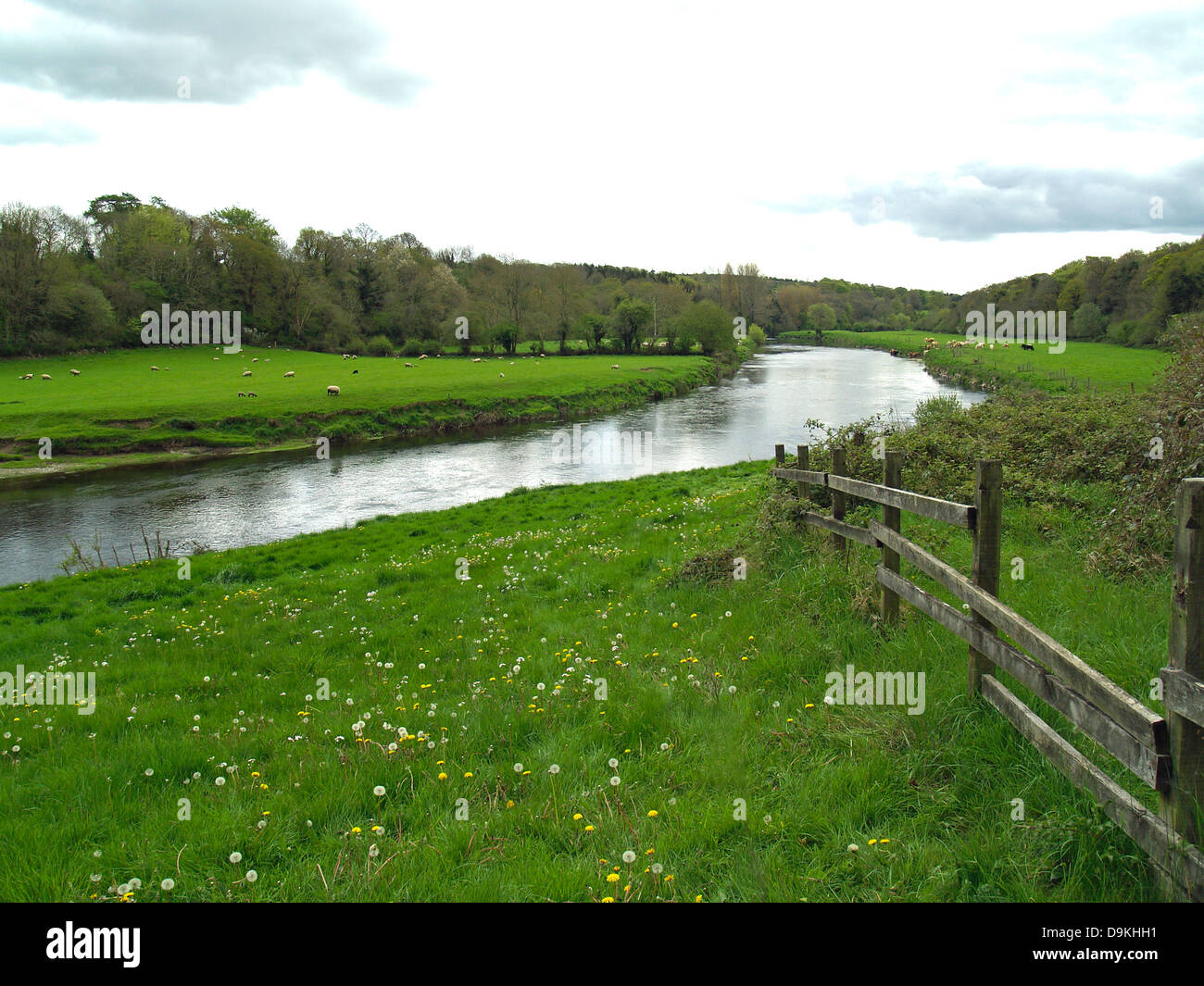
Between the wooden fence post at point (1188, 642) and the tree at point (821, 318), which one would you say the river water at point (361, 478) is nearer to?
the wooden fence post at point (1188, 642)

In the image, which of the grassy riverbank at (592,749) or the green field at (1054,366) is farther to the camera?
the green field at (1054,366)

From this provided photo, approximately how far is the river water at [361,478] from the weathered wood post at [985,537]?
34.5 ft

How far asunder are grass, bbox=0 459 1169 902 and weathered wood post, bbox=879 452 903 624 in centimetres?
23

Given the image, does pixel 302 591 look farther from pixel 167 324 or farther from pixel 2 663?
pixel 167 324

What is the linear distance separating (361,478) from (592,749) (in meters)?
26.5

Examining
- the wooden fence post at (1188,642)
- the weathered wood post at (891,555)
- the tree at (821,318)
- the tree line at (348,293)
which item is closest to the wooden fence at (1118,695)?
the wooden fence post at (1188,642)

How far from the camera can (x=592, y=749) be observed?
5.55 m

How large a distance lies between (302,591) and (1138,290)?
89.9 meters

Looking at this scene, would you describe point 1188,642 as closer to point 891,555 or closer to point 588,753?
point 588,753

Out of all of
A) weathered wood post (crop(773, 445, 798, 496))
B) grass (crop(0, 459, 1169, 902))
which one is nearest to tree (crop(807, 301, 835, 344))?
weathered wood post (crop(773, 445, 798, 496))

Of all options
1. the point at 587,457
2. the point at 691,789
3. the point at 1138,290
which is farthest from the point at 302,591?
the point at 1138,290

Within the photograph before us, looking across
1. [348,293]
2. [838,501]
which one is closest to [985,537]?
[838,501]

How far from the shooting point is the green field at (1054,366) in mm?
41344
